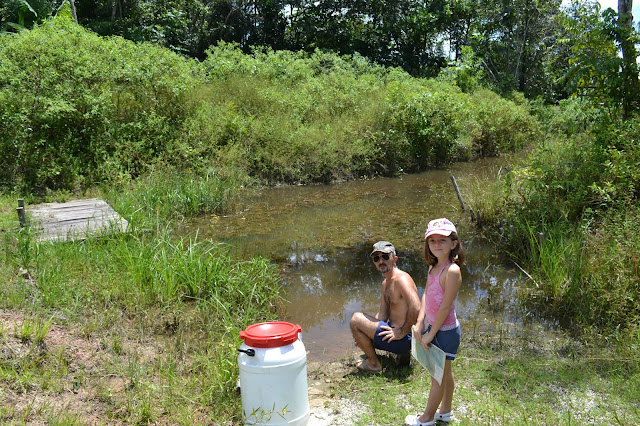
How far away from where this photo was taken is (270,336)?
134 inches

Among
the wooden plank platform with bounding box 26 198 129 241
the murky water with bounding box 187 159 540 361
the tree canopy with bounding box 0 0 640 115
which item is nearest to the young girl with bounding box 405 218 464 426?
the murky water with bounding box 187 159 540 361

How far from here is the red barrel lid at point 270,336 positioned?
11.1 ft

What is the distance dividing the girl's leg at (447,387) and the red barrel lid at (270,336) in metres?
1.03

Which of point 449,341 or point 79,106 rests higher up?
point 79,106

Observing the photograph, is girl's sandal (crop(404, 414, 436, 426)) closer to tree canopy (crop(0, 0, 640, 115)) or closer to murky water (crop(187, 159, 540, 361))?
murky water (crop(187, 159, 540, 361))

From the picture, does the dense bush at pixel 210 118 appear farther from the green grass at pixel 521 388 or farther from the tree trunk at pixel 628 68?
the green grass at pixel 521 388

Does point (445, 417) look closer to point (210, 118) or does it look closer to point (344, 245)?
point (344, 245)

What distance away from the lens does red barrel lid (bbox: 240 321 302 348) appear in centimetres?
339

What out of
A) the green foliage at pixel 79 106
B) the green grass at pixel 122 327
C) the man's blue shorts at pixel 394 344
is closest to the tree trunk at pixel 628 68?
the man's blue shorts at pixel 394 344

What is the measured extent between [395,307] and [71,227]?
196 inches

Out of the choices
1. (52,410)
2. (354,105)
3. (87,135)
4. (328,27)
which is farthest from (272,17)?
(52,410)

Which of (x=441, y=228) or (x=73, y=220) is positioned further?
(x=73, y=220)

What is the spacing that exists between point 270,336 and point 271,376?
9.9 inches

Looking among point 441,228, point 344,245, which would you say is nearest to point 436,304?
point 441,228
